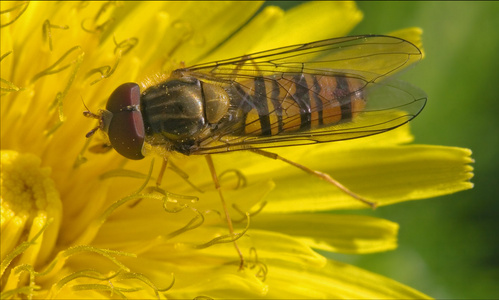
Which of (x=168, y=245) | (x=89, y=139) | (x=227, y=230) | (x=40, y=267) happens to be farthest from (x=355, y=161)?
(x=40, y=267)

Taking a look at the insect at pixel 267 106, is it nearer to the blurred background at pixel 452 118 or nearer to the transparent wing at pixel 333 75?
the transparent wing at pixel 333 75

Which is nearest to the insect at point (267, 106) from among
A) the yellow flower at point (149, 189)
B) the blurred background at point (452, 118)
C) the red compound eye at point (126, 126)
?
the red compound eye at point (126, 126)

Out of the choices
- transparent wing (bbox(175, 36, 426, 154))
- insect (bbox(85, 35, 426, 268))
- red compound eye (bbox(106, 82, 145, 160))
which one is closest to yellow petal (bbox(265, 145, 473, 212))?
insect (bbox(85, 35, 426, 268))

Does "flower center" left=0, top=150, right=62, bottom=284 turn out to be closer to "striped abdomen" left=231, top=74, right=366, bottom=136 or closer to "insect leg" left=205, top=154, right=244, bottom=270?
"insect leg" left=205, top=154, right=244, bottom=270

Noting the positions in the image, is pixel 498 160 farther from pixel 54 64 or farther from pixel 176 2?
pixel 54 64

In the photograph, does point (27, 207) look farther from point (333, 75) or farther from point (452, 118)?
point (452, 118)

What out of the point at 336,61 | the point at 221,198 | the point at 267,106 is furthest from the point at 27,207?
the point at 336,61
